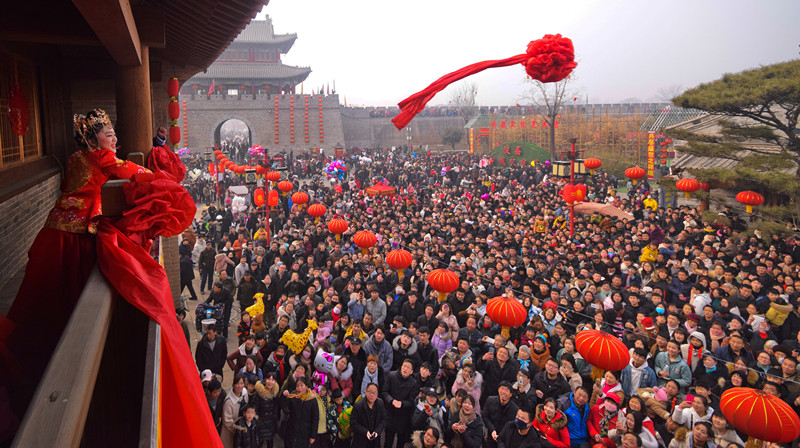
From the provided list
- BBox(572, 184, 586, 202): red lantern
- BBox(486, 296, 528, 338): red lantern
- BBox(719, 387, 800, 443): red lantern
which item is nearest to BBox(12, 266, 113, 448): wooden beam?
BBox(719, 387, 800, 443): red lantern

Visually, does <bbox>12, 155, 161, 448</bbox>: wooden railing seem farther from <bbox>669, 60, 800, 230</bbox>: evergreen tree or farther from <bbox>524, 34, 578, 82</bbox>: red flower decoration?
<bbox>669, 60, 800, 230</bbox>: evergreen tree

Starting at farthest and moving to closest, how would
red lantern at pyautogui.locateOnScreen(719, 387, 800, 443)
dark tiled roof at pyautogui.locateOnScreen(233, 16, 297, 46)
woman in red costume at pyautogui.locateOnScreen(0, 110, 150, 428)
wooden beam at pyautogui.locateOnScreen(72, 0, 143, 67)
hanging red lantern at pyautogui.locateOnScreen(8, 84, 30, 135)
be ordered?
dark tiled roof at pyautogui.locateOnScreen(233, 16, 297, 46), hanging red lantern at pyautogui.locateOnScreen(8, 84, 30, 135), red lantern at pyautogui.locateOnScreen(719, 387, 800, 443), wooden beam at pyautogui.locateOnScreen(72, 0, 143, 67), woman in red costume at pyautogui.locateOnScreen(0, 110, 150, 428)

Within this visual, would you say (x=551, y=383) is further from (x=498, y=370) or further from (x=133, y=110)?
(x=133, y=110)

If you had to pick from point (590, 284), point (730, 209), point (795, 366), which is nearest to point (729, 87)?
point (730, 209)

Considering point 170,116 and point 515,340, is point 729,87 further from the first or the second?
point 170,116

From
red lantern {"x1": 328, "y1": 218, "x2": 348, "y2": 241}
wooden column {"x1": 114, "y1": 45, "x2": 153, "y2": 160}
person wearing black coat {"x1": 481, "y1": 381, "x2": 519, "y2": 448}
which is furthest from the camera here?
red lantern {"x1": 328, "y1": 218, "x2": 348, "y2": 241}

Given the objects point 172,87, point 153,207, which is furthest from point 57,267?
point 172,87

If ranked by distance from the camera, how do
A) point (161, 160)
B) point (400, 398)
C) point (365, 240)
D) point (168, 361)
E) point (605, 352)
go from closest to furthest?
point (168, 361) → point (161, 160) → point (605, 352) → point (400, 398) → point (365, 240)
